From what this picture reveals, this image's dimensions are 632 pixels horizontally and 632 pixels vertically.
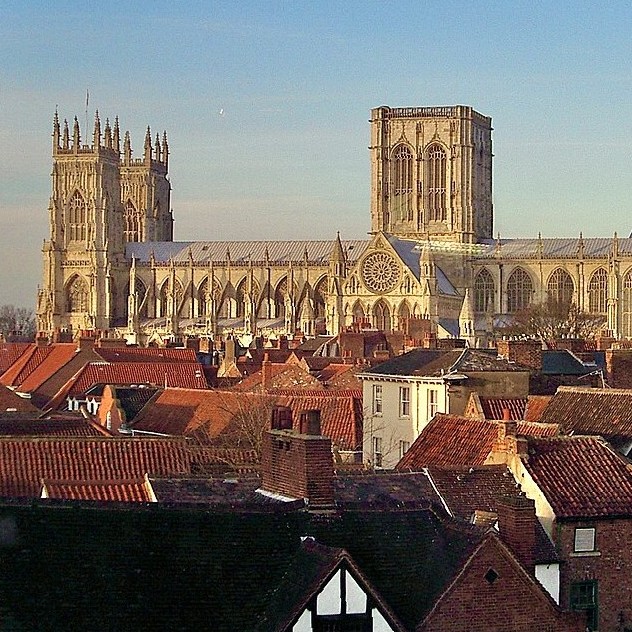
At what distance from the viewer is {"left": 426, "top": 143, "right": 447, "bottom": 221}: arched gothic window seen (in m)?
164

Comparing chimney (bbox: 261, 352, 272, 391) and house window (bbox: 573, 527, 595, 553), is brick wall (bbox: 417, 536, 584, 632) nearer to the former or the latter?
house window (bbox: 573, 527, 595, 553)

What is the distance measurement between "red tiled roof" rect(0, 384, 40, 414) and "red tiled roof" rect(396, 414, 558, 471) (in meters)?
19.6

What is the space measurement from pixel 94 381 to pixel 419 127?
111434 millimetres

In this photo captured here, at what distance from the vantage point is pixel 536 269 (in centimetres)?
15475

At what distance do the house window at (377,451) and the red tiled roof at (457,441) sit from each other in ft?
30.5

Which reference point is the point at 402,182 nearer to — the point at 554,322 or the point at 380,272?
the point at 380,272

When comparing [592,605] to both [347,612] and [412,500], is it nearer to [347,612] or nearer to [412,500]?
[412,500]

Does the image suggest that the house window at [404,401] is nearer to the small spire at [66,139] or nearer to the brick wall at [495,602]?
the brick wall at [495,602]

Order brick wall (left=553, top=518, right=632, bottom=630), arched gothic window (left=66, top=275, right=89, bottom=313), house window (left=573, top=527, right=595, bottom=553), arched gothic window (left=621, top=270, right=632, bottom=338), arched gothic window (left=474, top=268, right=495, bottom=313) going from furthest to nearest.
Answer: arched gothic window (left=66, top=275, right=89, bottom=313) < arched gothic window (left=474, top=268, right=495, bottom=313) < arched gothic window (left=621, top=270, right=632, bottom=338) < house window (left=573, top=527, right=595, bottom=553) < brick wall (left=553, top=518, right=632, bottom=630)

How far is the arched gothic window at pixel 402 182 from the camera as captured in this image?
540 feet

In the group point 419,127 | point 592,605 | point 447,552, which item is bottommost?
point 592,605

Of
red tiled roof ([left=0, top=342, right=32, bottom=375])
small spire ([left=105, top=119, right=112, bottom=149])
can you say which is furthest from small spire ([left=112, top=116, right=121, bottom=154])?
red tiled roof ([left=0, top=342, right=32, bottom=375])

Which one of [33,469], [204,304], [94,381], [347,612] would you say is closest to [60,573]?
[347,612]

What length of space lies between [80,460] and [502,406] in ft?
35.0
